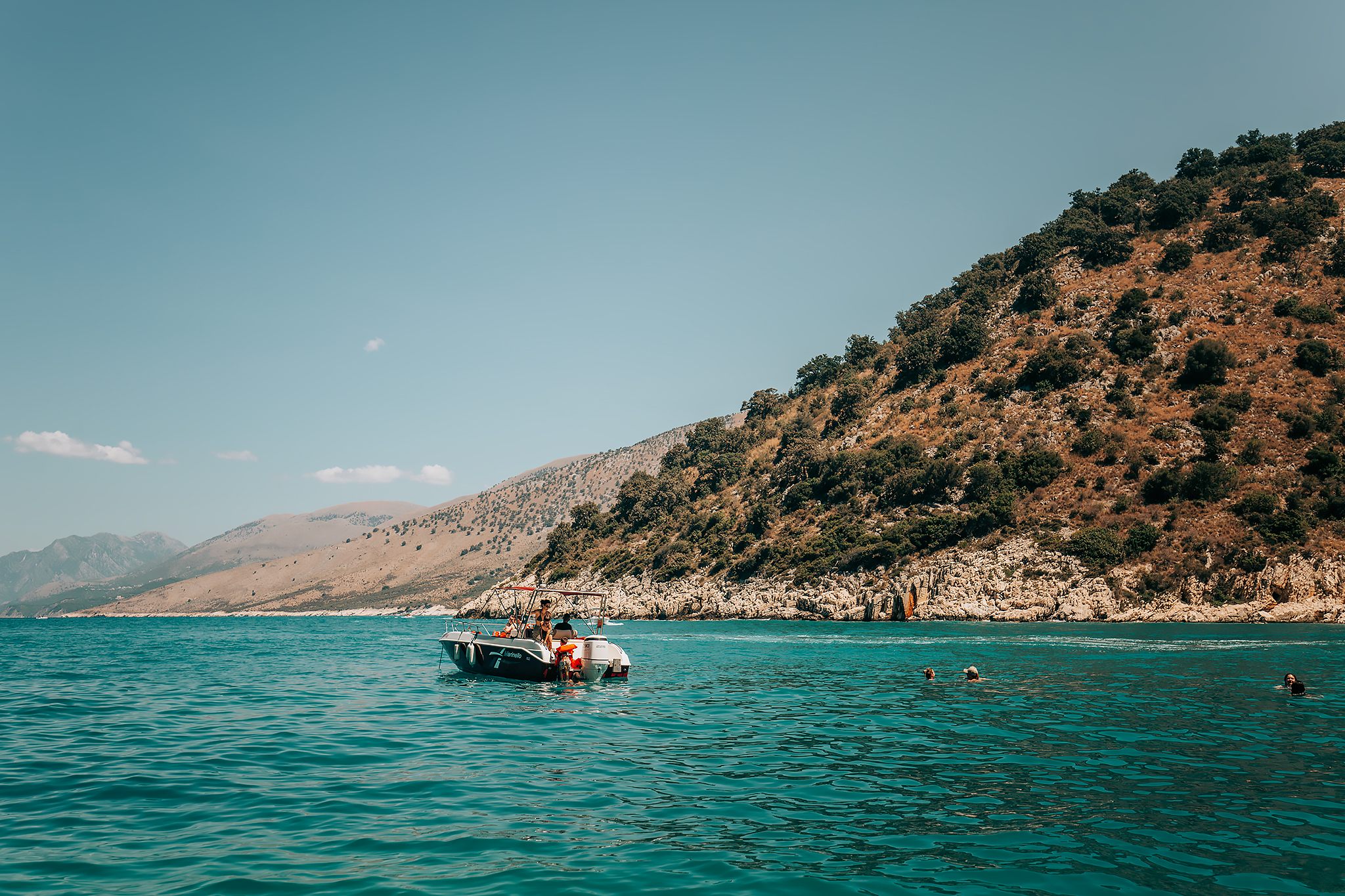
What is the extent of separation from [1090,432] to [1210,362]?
14.0 m

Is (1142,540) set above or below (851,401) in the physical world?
below

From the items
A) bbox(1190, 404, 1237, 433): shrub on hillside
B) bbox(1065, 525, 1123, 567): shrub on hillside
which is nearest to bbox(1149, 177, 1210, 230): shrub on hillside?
bbox(1190, 404, 1237, 433): shrub on hillside

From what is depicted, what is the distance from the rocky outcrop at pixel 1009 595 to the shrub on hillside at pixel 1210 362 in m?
26.5

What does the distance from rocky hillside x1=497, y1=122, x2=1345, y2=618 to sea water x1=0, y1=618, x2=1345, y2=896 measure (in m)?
37.0

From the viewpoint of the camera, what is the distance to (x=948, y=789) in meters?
13.4

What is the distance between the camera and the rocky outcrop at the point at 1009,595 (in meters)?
54.6

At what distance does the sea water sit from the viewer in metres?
9.52

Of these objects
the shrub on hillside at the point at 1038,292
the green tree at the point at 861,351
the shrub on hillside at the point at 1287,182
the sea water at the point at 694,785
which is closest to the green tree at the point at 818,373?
the green tree at the point at 861,351

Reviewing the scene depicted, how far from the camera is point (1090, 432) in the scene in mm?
75750

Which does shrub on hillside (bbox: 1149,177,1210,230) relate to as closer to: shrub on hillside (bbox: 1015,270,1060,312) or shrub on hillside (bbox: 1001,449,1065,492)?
shrub on hillside (bbox: 1015,270,1060,312)

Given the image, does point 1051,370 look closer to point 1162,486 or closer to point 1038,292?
point 1038,292

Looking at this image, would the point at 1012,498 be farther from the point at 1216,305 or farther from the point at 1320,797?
the point at 1320,797

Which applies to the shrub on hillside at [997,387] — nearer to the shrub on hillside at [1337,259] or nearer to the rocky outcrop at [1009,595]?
the rocky outcrop at [1009,595]

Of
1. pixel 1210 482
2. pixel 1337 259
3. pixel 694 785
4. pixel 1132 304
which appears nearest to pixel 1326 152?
pixel 1337 259
